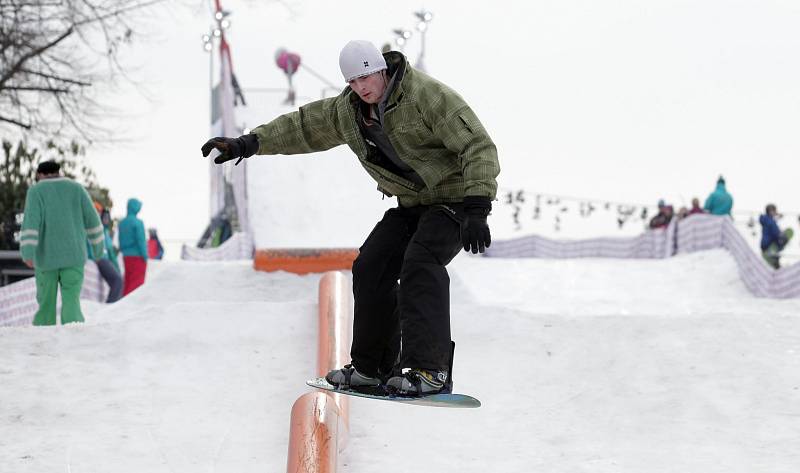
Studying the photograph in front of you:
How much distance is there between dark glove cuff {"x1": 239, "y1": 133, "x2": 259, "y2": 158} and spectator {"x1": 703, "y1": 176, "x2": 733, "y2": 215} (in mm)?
16881

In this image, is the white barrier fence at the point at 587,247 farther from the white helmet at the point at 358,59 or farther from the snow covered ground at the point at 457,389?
the white helmet at the point at 358,59

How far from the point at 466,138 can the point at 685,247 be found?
A: 1759 centimetres

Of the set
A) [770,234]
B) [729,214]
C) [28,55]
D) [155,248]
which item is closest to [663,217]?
[729,214]

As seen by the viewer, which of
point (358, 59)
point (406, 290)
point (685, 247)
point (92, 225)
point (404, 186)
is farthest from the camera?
point (685, 247)

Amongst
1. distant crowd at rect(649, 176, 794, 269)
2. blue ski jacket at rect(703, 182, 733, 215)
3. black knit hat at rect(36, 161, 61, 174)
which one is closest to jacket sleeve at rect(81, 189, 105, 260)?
black knit hat at rect(36, 161, 61, 174)

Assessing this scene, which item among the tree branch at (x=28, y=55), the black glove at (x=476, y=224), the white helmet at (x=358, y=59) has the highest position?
the tree branch at (x=28, y=55)

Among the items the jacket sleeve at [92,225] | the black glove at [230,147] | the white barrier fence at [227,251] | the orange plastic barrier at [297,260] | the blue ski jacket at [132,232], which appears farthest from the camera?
the white barrier fence at [227,251]

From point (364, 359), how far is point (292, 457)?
25.7 inches

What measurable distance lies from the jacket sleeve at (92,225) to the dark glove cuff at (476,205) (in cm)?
549

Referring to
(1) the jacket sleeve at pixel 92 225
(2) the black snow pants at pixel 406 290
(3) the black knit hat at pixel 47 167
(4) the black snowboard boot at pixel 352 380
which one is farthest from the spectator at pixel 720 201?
(4) the black snowboard boot at pixel 352 380

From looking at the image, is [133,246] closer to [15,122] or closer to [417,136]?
[15,122]

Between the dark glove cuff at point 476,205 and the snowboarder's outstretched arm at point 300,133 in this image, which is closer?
the dark glove cuff at point 476,205

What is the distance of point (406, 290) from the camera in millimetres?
4727

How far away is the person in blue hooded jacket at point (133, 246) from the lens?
43.7 feet
